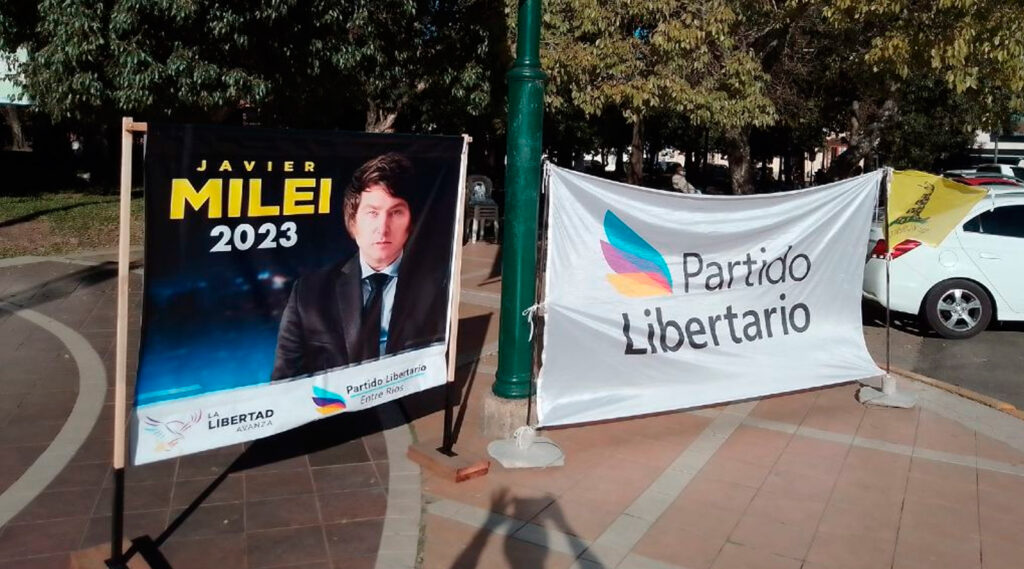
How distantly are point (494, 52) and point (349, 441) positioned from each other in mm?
7527

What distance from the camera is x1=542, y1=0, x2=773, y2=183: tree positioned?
33.3 feet

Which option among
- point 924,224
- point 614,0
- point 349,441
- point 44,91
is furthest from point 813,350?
point 44,91

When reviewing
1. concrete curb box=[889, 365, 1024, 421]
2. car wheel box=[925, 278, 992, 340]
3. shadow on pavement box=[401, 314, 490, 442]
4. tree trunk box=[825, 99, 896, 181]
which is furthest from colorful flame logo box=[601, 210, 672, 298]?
tree trunk box=[825, 99, 896, 181]

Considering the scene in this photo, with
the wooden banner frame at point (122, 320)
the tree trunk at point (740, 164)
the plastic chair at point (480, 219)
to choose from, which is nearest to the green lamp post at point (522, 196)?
the wooden banner frame at point (122, 320)

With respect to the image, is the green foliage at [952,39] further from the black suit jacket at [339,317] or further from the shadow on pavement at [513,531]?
the shadow on pavement at [513,531]

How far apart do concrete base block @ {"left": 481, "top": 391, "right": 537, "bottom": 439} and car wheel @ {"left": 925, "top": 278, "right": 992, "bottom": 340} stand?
19.6 ft

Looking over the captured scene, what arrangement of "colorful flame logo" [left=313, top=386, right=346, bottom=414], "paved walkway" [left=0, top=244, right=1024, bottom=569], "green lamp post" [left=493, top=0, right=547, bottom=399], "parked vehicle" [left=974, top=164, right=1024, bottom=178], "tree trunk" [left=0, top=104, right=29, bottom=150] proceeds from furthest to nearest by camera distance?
1. "tree trunk" [left=0, top=104, right=29, bottom=150]
2. "parked vehicle" [left=974, top=164, right=1024, bottom=178]
3. "green lamp post" [left=493, top=0, right=547, bottom=399]
4. "colorful flame logo" [left=313, top=386, right=346, bottom=414]
5. "paved walkway" [left=0, top=244, right=1024, bottom=569]

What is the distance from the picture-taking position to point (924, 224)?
762 centimetres

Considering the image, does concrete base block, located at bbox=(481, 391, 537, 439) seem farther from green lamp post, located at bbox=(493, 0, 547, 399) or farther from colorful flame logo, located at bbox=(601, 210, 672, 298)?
colorful flame logo, located at bbox=(601, 210, 672, 298)

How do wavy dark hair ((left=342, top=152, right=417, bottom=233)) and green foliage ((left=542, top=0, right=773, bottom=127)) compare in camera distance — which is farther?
green foliage ((left=542, top=0, right=773, bottom=127))

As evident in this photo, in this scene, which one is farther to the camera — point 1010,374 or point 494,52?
point 494,52

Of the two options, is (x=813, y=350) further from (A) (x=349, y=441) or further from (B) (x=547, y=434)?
(A) (x=349, y=441)

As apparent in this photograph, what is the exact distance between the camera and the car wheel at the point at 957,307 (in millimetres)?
9656

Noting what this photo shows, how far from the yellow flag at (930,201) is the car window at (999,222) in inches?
108
